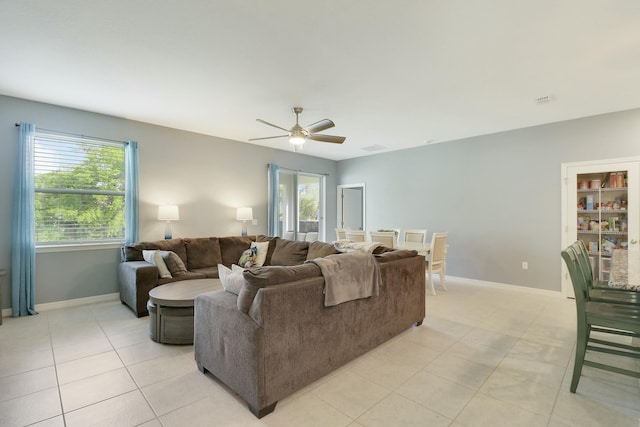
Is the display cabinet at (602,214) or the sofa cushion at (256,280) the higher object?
the display cabinet at (602,214)

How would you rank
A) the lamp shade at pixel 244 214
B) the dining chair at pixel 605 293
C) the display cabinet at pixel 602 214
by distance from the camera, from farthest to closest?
the lamp shade at pixel 244 214, the display cabinet at pixel 602 214, the dining chair at pixel 605 293

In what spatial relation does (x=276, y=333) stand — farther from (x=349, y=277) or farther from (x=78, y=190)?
(x=78, y=190)

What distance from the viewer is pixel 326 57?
2822 mm

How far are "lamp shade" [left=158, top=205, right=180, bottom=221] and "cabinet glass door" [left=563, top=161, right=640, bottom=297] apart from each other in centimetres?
610

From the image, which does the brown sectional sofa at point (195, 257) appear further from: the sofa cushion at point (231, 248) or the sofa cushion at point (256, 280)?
the sofa cushion at point (256, 280)

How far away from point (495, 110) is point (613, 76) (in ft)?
3.96

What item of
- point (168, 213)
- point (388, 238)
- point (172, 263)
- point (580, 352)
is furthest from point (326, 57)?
point (168, 213)

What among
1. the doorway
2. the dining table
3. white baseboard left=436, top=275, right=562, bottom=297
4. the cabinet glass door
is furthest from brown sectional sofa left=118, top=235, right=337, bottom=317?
the cabinet glass door

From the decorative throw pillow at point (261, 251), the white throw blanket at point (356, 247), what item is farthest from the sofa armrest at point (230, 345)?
the decorative throw pillow at point (261, 251)

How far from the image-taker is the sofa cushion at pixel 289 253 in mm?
4746

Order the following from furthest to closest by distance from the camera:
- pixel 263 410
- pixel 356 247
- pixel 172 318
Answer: pixel 356 247 → pixel 172 318 → pixel 263 410

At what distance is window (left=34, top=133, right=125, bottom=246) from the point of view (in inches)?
159

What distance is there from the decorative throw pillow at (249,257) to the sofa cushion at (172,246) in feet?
2.84

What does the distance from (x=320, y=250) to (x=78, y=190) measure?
3531 mm
